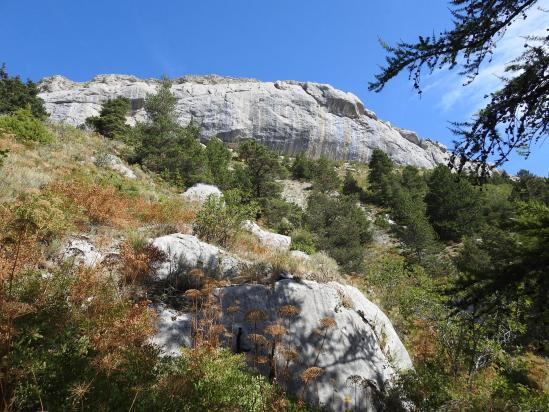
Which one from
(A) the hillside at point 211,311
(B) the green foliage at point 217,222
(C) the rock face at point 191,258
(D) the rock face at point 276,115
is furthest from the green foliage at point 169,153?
(D) the rock face at point 276,115

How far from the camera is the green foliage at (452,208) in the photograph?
110 ft

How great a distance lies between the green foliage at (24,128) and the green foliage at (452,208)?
29.8 metres

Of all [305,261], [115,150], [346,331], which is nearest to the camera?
[346,331]

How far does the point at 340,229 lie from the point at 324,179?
16.1m

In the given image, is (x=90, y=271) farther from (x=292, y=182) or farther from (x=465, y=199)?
(x=292, y=182)

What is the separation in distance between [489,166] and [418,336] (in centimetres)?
820

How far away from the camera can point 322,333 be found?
7555 mm

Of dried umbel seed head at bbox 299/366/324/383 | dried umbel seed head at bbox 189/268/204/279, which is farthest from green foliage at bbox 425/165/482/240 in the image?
dried umbel seed head at bbox 299/366/324/383

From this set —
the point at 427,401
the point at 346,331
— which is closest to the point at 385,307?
the point at 346,331

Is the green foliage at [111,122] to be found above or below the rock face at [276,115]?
below

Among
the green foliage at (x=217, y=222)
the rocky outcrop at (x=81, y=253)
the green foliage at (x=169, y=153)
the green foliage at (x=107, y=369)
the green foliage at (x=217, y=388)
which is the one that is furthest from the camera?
the green foliage at (x=169, y=153)

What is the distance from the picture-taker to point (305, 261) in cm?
1012

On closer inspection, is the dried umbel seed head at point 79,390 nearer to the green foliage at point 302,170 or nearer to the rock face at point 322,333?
the rock face at point 322,333

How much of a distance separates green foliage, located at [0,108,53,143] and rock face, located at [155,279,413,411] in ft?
41.6
